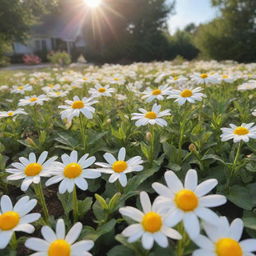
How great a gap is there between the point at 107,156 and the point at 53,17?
39230 mm

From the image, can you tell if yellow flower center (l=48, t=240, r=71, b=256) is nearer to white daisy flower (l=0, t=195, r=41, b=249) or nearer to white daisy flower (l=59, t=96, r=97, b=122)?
white daisy flower (l=0, t=195, r=41, b=249)

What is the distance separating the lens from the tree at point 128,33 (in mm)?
25812

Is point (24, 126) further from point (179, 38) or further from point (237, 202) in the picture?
point (179, 38)

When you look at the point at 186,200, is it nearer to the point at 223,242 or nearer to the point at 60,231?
the point at 223,242

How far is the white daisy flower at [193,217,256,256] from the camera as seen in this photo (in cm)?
84

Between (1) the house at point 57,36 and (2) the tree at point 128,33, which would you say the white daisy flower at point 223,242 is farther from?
(1) the house at point 57,36

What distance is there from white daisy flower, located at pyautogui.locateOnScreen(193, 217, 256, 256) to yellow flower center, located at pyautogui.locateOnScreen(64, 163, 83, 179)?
0.62 metres

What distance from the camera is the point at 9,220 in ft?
3.38

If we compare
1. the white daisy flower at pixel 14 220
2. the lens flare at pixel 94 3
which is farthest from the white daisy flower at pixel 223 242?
the lens flare at pixel 94 3

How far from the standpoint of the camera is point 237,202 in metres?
1.37

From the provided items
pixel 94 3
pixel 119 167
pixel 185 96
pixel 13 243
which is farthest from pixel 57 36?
pixel 13 243

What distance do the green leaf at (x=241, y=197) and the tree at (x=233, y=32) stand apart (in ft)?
63.4

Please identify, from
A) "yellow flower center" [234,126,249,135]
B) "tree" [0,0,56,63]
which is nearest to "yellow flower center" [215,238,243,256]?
"yellow flower center" [234,126,249,135]

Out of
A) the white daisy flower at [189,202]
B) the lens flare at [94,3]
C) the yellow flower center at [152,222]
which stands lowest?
the yellow flower center at [152,222]
